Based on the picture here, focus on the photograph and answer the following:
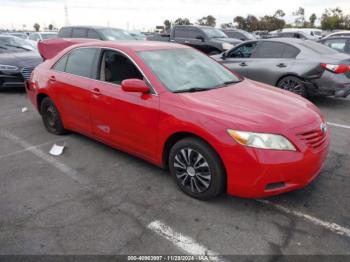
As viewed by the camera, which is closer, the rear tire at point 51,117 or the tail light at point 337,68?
the rear tire at point 51,117

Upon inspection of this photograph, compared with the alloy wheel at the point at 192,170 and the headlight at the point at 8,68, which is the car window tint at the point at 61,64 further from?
A: the headlight at the point at 8,68

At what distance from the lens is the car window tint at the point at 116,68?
3.84 m

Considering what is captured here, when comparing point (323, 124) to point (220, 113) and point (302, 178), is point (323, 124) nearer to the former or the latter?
point (302, 178)

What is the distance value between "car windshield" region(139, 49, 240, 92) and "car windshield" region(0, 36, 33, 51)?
7.52 m

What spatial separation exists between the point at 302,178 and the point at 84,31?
9829mm

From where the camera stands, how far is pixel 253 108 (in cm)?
321

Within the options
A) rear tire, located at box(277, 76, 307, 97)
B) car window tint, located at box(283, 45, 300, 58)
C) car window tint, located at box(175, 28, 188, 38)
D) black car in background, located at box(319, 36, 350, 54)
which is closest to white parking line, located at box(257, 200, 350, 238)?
rear tire, located at box(277, 76, 307, 97)

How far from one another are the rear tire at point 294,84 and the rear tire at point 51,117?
15.4ft

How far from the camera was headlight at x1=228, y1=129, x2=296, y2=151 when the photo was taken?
287 cm

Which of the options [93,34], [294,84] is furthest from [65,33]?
[294,84]

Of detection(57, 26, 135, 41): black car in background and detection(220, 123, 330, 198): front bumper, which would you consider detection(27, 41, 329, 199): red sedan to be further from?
detection(57, 26, 135, 41): black car in background

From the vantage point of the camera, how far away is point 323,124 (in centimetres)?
341

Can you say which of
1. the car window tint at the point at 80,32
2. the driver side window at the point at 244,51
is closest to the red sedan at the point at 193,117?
the driver side window at the point at 244,51

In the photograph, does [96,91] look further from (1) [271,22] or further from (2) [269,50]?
(1) [271,22]
